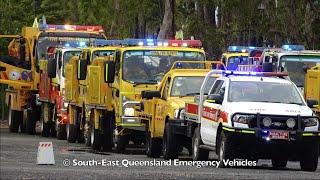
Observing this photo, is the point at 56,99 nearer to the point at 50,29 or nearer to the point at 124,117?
the point at 50,29

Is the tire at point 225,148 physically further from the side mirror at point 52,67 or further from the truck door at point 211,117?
the side mirror at point 52,67

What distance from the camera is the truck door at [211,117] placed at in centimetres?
2030

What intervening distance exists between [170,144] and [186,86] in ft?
5.30

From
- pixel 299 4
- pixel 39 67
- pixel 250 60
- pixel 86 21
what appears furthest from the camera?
pixel 86 21

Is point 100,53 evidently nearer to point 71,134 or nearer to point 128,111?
point 71,134

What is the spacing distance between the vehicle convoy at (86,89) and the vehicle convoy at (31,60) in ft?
14.7

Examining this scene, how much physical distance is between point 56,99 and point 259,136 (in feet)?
52.5

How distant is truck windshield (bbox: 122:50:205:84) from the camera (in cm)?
2606

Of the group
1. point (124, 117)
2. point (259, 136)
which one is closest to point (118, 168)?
point (259, 136)

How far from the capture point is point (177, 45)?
27.1m

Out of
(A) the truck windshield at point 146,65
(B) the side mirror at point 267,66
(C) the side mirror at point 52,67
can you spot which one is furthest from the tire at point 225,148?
(C) the side mirror at point 52,67

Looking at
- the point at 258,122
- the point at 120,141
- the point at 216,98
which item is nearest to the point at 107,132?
the point at 120,141

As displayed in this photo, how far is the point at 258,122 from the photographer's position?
1938 cm

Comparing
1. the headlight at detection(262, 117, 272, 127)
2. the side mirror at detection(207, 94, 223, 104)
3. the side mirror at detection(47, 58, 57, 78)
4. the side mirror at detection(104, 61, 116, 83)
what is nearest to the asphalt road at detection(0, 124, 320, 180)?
the headlight at detection(262, 117, 272, 127)
